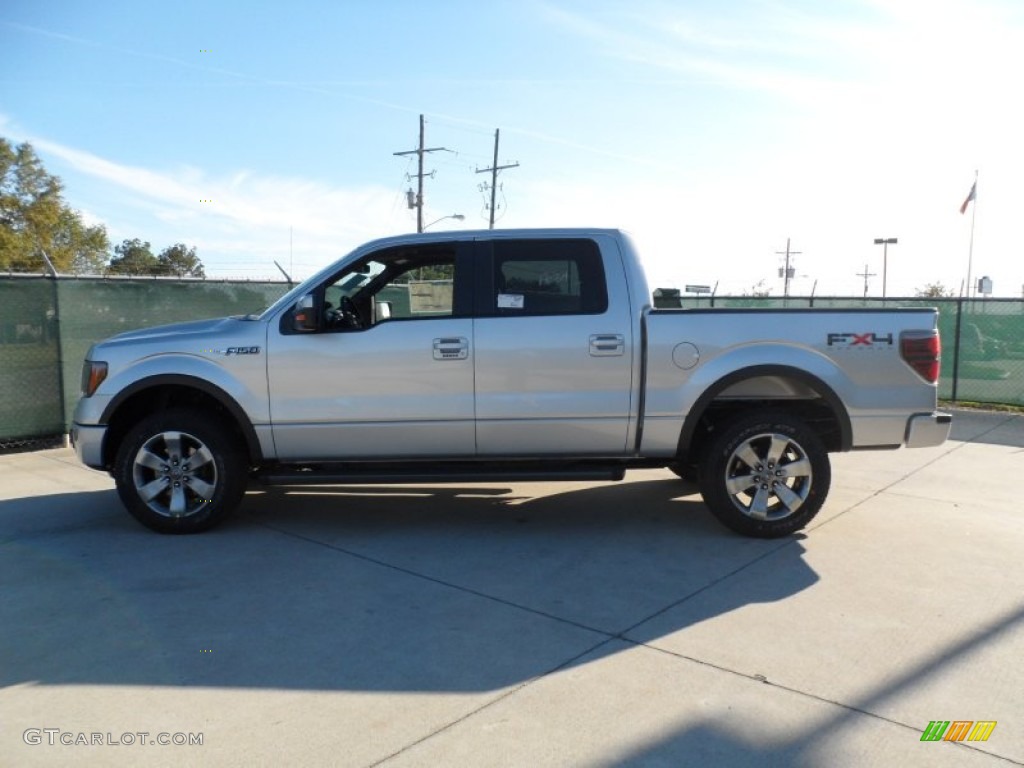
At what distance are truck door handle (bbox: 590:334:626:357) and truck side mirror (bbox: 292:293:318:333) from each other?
6.24 feet

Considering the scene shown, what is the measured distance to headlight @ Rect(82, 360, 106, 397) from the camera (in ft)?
17.9

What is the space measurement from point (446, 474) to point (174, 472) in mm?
1921

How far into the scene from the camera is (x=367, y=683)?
3.38m

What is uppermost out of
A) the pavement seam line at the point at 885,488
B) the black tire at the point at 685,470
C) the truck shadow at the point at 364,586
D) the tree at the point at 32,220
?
the tree at the point at 32,220

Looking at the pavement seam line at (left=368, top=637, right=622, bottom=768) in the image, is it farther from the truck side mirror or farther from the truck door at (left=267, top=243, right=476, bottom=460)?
the truck side mirror

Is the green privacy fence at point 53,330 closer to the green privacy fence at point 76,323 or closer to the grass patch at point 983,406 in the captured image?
A: the green privacy fence at point 76,323

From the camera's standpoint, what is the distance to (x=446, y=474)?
5.37 metres

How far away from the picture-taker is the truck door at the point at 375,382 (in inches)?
209

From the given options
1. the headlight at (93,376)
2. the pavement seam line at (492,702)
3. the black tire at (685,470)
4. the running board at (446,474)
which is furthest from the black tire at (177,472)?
the black tire at (685,470)

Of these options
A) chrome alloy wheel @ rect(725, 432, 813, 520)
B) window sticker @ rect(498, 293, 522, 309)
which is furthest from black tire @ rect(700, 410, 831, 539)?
window sticker @ rect(498, 293, 522, 309)

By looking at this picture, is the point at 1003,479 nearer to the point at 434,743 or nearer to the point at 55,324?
the point at 434,743

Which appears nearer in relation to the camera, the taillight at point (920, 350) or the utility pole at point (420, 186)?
the taillight at point (920, 350)

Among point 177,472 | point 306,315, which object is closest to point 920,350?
point 306,315

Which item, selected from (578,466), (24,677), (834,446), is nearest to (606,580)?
Answer: (578,466)
